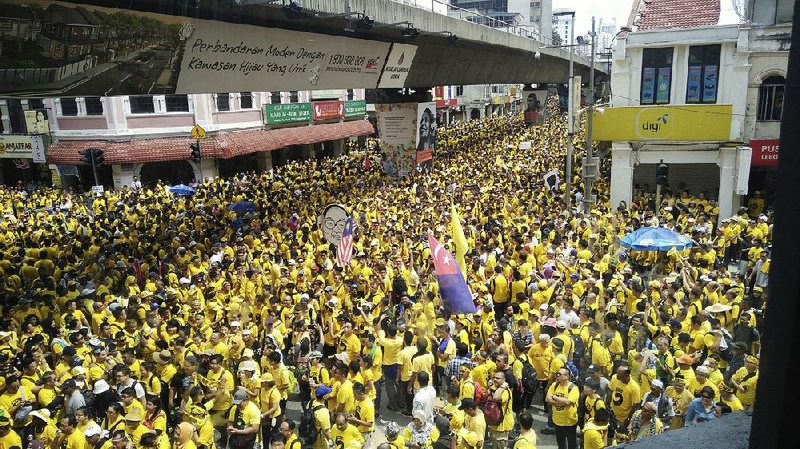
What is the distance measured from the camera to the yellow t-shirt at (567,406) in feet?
22.5

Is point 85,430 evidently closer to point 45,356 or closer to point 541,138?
point 45,356

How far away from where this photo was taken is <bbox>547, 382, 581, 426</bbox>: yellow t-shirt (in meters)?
6.87

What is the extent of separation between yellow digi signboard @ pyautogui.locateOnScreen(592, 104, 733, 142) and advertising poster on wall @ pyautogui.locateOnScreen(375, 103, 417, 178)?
857 cm

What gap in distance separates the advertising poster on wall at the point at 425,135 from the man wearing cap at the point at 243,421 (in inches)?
765

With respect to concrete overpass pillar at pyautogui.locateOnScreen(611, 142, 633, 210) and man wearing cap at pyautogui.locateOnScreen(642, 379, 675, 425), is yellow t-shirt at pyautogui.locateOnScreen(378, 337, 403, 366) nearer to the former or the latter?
man wearing cap at pyautogui.locateOnScreen(642, 379, 675, 425)

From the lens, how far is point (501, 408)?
271 inches

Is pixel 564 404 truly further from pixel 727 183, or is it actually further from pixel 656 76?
pixel 656 76

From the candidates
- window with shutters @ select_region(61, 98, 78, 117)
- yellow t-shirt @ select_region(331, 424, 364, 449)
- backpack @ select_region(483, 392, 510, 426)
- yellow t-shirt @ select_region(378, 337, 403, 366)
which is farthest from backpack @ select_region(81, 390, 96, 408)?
window with shutters @ select_region(61, 98, 78, 117)

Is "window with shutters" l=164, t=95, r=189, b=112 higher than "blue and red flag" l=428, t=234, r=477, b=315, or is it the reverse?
"window with shutters" l=164, t=95, r=189, b=112

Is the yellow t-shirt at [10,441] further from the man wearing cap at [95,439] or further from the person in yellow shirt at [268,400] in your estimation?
the person in yellow shirt at [268,400]

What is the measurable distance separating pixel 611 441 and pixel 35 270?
1250 centimetres

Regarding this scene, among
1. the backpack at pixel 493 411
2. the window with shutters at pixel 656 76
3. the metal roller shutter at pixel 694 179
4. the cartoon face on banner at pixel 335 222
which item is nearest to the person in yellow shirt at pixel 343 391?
the backpack at pixel 493 411

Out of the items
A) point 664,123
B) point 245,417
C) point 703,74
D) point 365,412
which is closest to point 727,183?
point 664,123

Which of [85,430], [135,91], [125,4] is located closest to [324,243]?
[135,91]
